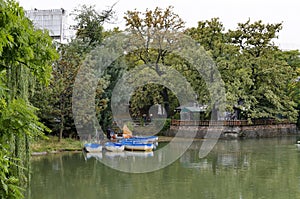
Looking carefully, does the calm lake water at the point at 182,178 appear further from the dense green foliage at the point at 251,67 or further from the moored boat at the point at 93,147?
the dense green foliage at the point at 251,67

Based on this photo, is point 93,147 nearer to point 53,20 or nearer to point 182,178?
point 182,178

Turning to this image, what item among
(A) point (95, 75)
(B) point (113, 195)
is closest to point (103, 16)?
(A) point (95, 75)

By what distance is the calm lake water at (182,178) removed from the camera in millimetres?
8477

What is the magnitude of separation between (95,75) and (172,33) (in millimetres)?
5052

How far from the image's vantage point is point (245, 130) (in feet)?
64.5

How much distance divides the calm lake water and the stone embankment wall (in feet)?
15.1

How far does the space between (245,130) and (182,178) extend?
34.0ft

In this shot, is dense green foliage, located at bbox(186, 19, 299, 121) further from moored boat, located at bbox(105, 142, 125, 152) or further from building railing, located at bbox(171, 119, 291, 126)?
moored boat, located at bbox(105, 142, 125, 152)

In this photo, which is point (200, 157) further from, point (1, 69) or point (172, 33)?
point (1, 69)

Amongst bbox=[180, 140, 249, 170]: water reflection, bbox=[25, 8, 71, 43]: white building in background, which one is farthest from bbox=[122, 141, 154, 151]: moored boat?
bbox=[25, 8, 71, 43]: white building in background

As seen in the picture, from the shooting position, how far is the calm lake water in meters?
8.48

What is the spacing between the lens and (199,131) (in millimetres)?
19688

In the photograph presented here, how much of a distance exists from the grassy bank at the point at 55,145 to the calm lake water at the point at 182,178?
2.18ft

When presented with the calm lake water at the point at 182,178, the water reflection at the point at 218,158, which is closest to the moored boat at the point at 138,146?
the water reflection at the point at 218,158
